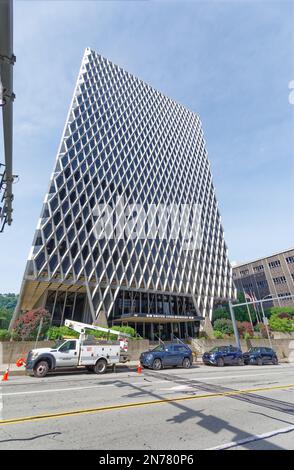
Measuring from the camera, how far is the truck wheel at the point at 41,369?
1420 centimetres

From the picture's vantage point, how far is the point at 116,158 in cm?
4625

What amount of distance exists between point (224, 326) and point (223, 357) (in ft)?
70.8

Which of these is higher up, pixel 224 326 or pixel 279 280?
pixel 279 280

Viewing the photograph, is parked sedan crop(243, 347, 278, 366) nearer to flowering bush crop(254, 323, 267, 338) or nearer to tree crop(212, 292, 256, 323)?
flowering bush crop(254, 323, 267, 338)

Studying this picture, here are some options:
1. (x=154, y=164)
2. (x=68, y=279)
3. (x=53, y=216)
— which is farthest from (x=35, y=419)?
(x=154, y=164)

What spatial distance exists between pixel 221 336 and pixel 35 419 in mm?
37649

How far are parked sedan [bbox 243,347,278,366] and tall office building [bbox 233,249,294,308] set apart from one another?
48.2 metres

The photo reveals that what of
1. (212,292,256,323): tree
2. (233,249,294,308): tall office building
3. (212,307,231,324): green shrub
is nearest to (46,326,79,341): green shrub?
(212,307,231,324): green shrub

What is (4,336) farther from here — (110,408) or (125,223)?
(125,223)

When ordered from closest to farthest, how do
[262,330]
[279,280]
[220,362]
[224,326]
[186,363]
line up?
[186,363] < [220,362] < [224,326] < [262,330] < [279,280]

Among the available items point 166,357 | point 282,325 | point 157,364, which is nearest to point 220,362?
point 166,357

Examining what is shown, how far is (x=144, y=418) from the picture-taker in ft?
22.0

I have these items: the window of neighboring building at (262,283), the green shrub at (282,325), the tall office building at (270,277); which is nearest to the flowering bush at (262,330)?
the green shrub at (282,325)

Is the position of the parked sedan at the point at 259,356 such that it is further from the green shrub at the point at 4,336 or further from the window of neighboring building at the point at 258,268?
the window of neighboring building at the point at 258,268
